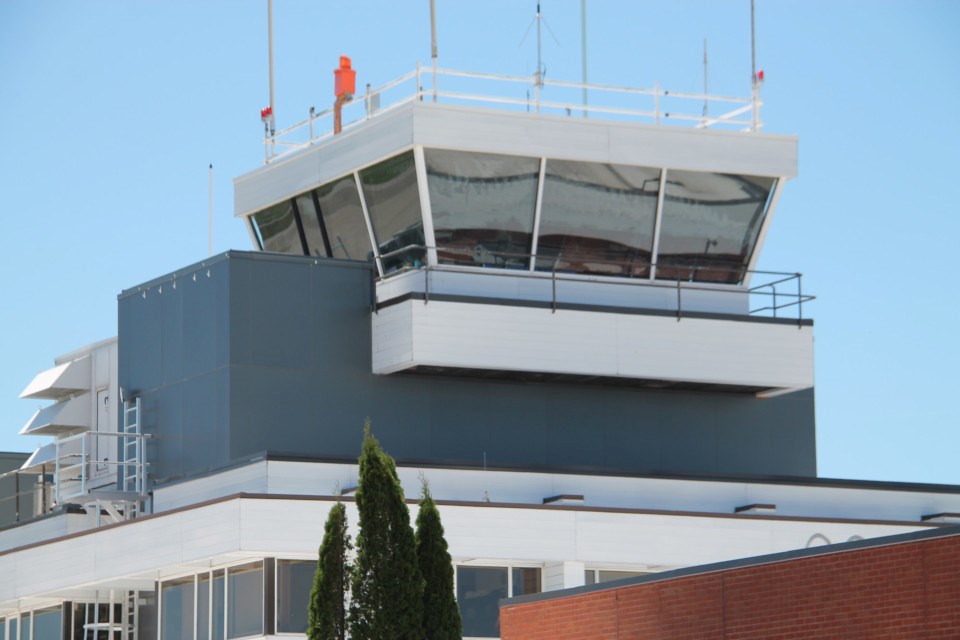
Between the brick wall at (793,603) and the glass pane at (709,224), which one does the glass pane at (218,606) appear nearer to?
the brick wall at (793,603)

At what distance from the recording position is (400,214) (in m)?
35.2

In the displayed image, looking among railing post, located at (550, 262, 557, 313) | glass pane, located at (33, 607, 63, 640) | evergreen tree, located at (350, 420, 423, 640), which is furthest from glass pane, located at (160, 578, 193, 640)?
railing post, located at (550, 262, 557, 313)

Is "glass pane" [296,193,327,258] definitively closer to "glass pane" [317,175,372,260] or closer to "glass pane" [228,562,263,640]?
"glass pane" [317,175,372,260]

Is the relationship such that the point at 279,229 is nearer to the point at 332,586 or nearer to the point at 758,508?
the point at 758,508

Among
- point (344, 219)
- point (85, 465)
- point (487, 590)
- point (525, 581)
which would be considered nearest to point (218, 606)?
point (487, 590)

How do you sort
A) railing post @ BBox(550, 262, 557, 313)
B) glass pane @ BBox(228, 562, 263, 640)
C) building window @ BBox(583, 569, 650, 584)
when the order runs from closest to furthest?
glass pane @ BBox(228, 562, 263, 640) < building window @ BBox(583, 569, 650, 584) < railing post @ BBox(550, 262, 557, 313)

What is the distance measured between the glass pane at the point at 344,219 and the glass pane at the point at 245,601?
24.6 ft

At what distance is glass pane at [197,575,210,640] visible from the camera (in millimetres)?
31859

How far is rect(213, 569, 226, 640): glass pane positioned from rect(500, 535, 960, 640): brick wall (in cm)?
783

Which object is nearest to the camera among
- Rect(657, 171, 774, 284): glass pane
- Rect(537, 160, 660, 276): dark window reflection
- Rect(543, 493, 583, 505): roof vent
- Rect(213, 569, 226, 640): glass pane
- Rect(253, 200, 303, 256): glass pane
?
Rect(213, 569, 226, 640): glass pane

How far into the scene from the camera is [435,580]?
2669cm

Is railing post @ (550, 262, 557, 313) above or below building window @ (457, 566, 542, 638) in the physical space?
above

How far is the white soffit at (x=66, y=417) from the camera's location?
1590 inches

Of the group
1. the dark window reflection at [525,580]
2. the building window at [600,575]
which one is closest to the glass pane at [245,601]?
the dark window reflection at [525,580]
